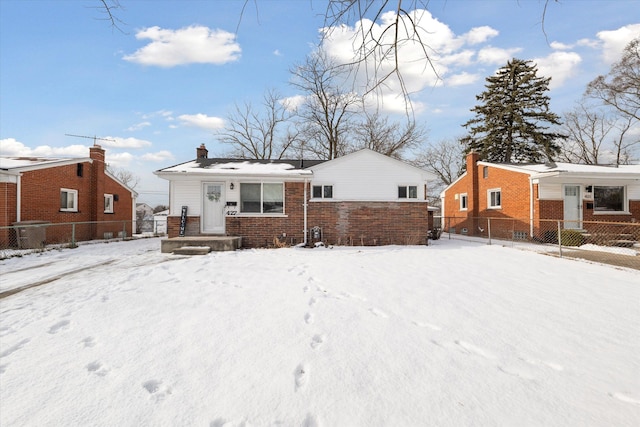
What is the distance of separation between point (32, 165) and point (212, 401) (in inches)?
625

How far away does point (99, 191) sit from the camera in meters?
16.9

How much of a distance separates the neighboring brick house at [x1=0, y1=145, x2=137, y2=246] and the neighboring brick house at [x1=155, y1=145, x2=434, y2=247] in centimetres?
565

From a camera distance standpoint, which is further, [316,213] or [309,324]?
[316,213]

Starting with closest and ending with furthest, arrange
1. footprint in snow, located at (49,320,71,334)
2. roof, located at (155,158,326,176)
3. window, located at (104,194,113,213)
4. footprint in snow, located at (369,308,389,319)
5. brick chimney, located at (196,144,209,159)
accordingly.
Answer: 1. footprint in snow, located at (49,320,71,334)
2. footprint in snow, located at (369,308,389,319)
3. roof, located at (155,158,326,176)
4. brick chimney, located at (196,144,209,159)
5. window, located at (104,194,113,213)

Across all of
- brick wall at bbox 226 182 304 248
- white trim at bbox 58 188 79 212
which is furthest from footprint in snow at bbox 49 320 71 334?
white trim at bbox 58 188 79 212

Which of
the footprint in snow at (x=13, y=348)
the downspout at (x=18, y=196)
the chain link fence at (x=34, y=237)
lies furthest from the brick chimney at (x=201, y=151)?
the footprint in snow at (x=13, y=348)

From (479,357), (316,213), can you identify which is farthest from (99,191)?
(479,357)

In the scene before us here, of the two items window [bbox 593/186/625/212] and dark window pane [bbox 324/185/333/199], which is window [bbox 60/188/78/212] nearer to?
dark window pane [bbox 324/185/333/199]

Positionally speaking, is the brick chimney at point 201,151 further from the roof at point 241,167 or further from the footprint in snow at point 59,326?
the footprint in snow at point 59,326

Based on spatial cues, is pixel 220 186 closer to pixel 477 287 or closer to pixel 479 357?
pixel 477 287

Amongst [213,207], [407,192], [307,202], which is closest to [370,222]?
[407,192]

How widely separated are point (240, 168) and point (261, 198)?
1.71 m

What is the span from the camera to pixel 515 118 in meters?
27.4

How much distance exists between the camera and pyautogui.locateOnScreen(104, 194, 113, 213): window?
17875 millimetres
